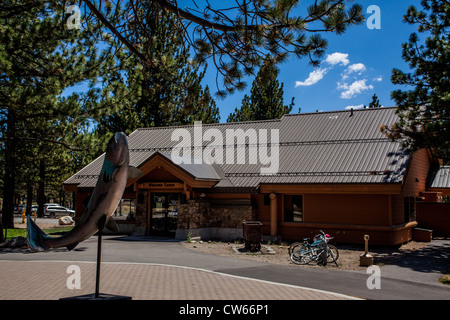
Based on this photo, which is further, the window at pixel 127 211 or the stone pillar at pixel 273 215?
the window at pixel 127 211

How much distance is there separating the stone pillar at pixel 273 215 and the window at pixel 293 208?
2.52 feet

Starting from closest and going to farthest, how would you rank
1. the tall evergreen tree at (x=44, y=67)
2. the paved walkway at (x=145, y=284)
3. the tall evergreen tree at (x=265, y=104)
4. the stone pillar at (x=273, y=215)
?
1. the paved walkway at (x=145, y=284)
2. the tall evergreen tree at (x=44, y=67)
3. the stone pillar at (x=273, y=215)
4. the tall evergreen tree at (x=265, y=104)

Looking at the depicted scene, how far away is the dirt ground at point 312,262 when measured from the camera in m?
13.8

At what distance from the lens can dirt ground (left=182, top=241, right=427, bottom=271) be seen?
1381 cm

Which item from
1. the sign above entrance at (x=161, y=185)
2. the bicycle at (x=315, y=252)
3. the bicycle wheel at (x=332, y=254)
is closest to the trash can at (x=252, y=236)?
the bicycle at (x=315, y=252)

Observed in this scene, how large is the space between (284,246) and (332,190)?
348cm

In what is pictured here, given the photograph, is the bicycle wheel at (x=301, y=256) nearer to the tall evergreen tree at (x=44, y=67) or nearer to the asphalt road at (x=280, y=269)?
the asphalt road at (x=280, y=269)

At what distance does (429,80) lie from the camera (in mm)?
15758

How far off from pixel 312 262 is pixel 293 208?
242 inches

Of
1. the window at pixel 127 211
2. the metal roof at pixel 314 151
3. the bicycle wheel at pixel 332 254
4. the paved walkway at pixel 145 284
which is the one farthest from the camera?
the window at pixel 127 211

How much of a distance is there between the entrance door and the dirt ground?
2.72 meters

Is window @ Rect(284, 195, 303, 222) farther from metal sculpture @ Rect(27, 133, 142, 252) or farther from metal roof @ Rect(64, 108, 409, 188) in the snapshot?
metal sculpture @ Rect(27, 133, 142, 252)

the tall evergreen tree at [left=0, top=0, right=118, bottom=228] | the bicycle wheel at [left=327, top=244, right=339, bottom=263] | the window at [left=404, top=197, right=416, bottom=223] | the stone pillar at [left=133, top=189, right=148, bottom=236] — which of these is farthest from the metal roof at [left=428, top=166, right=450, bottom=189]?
the tall evergreen tree at [left=0, top=0, right=118, bottom=228]
